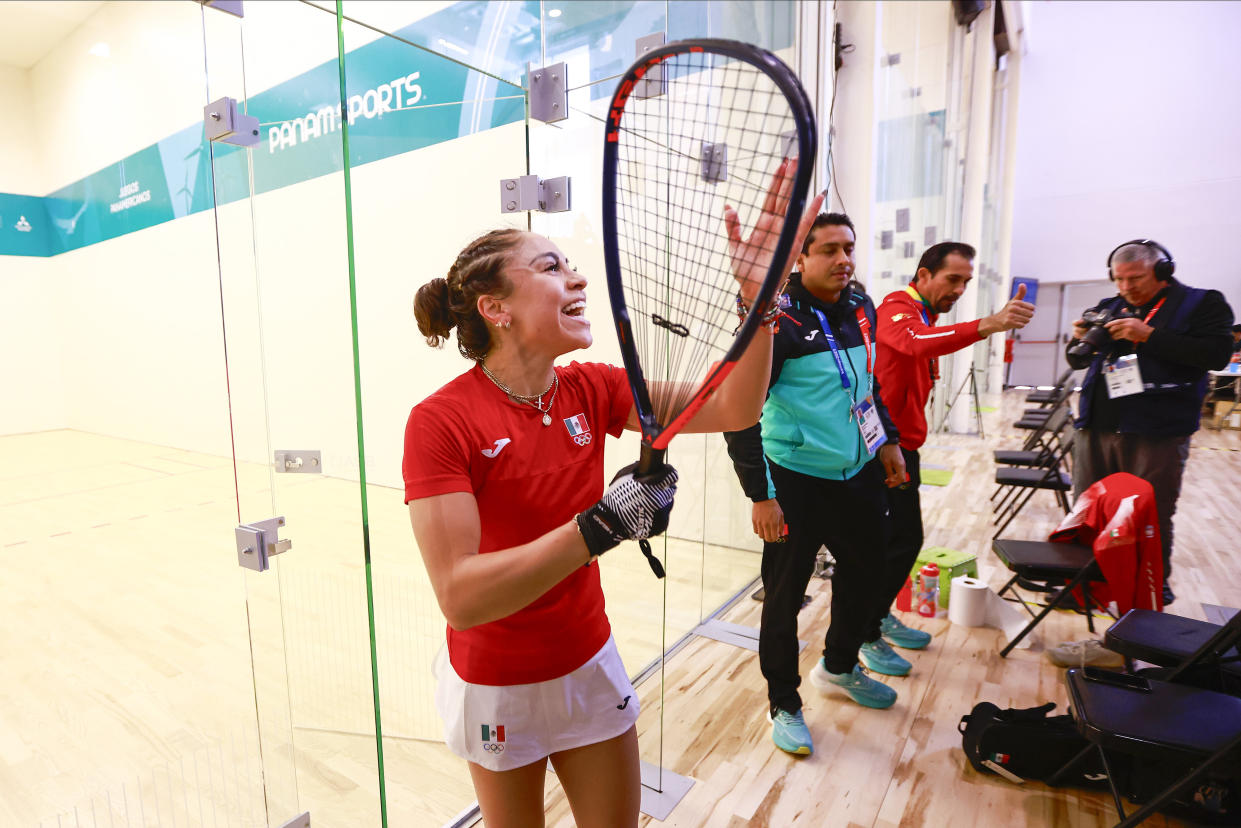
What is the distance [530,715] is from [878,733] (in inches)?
63.6

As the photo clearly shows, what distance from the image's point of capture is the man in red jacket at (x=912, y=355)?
235cm

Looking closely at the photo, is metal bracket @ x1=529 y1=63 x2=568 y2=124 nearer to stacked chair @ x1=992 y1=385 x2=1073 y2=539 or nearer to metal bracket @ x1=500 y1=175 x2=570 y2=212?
metal bracket @ x1=500 y1=175 x2=570 y2=212

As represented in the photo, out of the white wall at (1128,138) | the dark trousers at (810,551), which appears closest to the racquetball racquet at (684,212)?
the dark trousers at (810,551)

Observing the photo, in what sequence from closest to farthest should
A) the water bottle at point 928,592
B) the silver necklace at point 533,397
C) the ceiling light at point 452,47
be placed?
the silver necklace at point 533,397 → the ceiling light at point 452,47 → the water bottle at point 928,592

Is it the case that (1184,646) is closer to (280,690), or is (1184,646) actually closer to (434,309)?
(434,309)

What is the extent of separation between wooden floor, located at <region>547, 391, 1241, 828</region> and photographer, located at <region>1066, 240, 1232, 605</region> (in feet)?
0.91

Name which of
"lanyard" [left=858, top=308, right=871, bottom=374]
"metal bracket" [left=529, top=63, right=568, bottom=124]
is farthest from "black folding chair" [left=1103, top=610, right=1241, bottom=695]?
"metal bracket" [left=529, top=63, right=568, bottom=124]

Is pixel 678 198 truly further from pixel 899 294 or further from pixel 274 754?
pixel 274 754

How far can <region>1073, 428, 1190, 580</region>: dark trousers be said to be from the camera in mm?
2842

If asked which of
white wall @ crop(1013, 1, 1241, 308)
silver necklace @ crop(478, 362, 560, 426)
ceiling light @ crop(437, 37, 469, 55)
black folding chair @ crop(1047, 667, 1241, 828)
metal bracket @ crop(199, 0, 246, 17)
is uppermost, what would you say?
white wall @ crop(1013, 1, 1241, 308)

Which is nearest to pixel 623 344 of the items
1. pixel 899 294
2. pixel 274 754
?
pixel 274 754

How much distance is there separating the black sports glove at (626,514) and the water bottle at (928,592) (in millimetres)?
2690

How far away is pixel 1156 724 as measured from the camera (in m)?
1.51

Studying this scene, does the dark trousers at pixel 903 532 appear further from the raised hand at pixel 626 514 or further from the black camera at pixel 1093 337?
the raised hand at pixel 626 514
